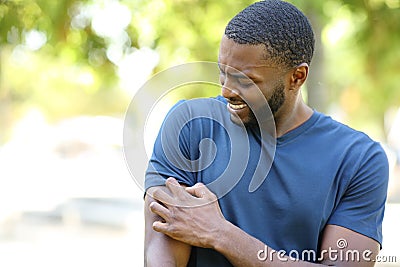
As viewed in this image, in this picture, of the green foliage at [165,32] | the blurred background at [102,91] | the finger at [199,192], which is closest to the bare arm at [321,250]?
the finger at [199,192]

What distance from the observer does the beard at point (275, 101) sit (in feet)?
7.38

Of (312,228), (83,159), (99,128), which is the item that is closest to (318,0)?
(312,228)

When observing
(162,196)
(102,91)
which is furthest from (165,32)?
(102,91)

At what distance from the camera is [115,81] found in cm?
490

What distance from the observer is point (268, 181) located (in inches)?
87.6

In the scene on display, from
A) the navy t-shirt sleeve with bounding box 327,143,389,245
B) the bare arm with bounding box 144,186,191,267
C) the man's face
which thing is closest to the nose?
the man's face

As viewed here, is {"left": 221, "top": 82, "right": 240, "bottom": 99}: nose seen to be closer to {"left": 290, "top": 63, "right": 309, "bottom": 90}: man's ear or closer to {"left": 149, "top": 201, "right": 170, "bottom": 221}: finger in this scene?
{"left": 290, "top": 63, "right": 309, "bottom": 90}: man's ear

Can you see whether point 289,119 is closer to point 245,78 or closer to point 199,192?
point 245,78

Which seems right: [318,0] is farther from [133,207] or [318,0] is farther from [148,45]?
[133,207]

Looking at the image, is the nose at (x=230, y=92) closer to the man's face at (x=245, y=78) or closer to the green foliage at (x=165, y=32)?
the man's face at (x=245, y=78)

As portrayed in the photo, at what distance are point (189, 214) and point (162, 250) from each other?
0.48ft

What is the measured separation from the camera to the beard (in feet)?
7.38

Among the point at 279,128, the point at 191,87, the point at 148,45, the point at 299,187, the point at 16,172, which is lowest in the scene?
the point at 299,187

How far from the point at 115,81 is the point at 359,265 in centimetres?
305
